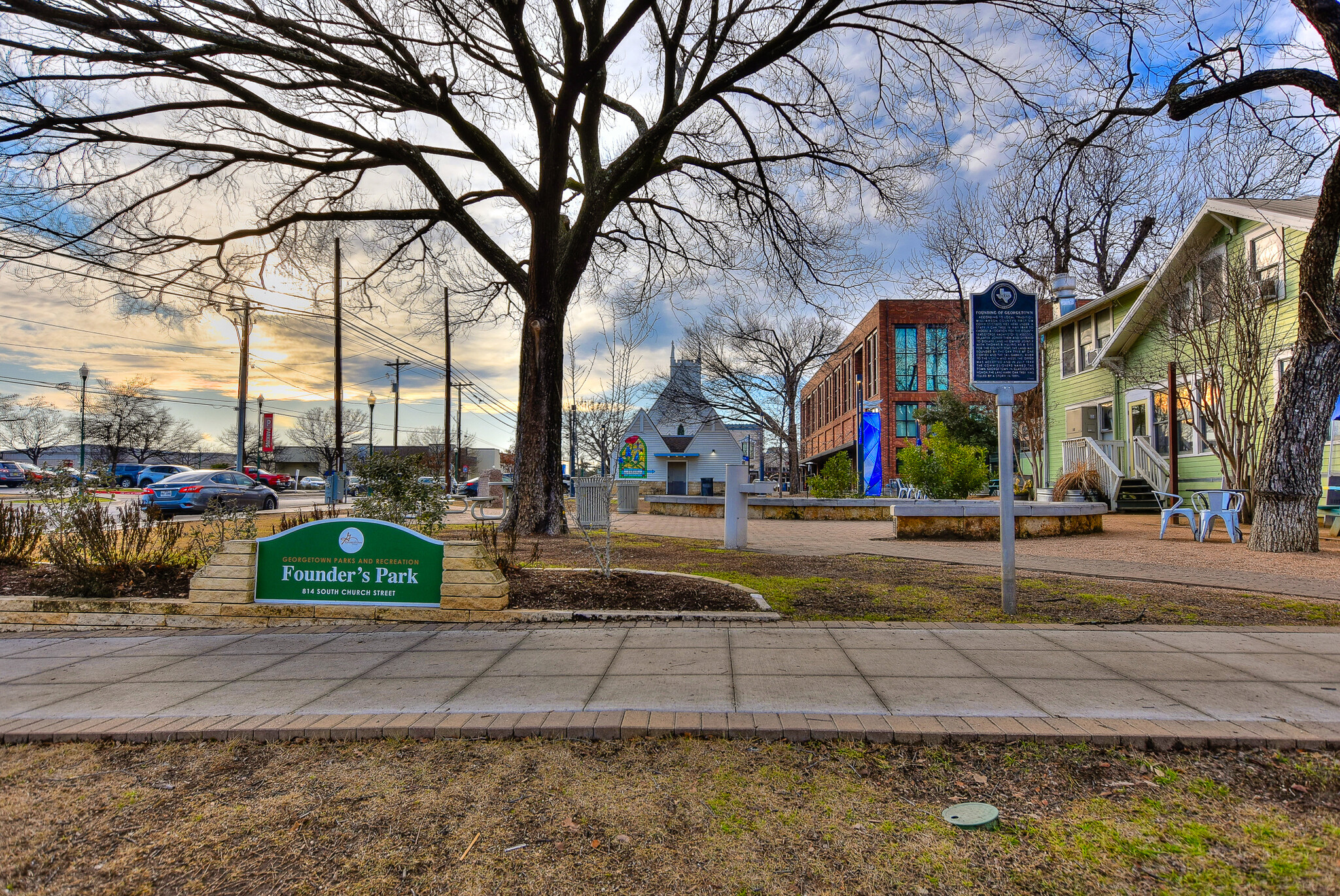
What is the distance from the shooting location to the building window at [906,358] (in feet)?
136

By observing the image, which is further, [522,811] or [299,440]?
[299,440]

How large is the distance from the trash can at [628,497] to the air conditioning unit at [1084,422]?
15310 mm

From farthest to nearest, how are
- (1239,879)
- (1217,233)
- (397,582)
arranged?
(1217,233) < (397,582) < (1239,879)

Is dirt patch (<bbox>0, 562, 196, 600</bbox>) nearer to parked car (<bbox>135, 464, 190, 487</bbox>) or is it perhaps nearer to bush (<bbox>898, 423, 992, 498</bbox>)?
bush (<bbox>898, 423, 992, 498</bbox>)

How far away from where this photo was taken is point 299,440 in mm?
94062

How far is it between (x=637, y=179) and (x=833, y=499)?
11.4m

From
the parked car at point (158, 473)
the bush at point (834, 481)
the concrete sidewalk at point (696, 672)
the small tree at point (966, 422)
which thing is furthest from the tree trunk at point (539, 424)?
the small tree at point (966, 422)

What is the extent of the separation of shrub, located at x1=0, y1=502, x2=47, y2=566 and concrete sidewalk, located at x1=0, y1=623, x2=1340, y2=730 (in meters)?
3.36

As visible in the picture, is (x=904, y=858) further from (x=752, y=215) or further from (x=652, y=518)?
(x=652, y=518)

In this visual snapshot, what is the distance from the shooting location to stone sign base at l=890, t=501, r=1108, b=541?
1402 centimetres

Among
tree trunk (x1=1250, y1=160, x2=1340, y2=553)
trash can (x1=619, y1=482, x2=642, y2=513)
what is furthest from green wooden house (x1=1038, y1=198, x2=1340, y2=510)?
trash can (x1=619, y1=482, x2=642, y2=513)

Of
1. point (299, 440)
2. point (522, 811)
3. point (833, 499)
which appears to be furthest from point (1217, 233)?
point (299, 440)

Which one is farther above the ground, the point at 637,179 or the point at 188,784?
the point at 637,179

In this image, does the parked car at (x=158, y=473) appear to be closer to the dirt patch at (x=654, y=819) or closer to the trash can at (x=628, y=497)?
the trash can at (x=628, y=497)
